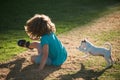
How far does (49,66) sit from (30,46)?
0.65m

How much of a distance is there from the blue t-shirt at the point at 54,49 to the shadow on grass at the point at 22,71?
0.16 m

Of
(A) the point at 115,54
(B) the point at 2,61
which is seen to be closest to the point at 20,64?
(B) the point at 2,61

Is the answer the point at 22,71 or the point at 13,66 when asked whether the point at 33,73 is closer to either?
the point at 22,71

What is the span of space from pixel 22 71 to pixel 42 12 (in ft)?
15.8

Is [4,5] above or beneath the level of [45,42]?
above

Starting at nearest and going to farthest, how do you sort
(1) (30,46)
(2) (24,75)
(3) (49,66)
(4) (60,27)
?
(2) (24,75) < (3) (49,66) < (1) (30,46) < (4) (60,27)

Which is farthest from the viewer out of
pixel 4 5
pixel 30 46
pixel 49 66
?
pixel 4 5

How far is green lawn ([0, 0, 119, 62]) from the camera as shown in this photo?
7.33 meters

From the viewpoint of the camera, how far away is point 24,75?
5328 millimetres

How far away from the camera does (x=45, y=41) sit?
17.9ft

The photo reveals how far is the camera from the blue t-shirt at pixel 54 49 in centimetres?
549

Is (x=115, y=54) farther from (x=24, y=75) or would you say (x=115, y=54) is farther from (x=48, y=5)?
(x=48, y=5)

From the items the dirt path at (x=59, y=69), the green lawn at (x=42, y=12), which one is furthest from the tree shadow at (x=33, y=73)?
the green lawn at (x=42, y=12)

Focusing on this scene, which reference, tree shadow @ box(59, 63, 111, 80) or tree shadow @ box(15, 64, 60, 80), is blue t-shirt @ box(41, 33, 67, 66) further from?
tree shadow @ box(59, 63, 111, 80)
